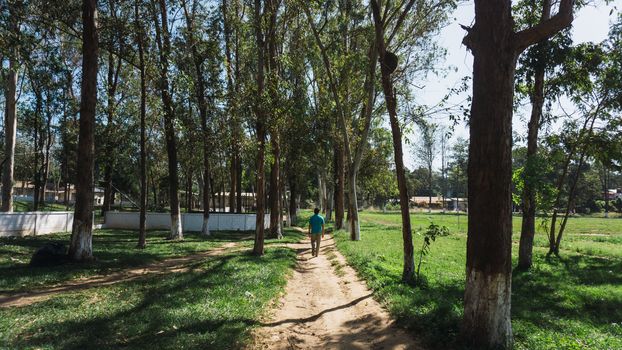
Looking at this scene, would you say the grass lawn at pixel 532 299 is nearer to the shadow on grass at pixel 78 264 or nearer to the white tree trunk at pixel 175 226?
the shadow on grass at pixel 78 264

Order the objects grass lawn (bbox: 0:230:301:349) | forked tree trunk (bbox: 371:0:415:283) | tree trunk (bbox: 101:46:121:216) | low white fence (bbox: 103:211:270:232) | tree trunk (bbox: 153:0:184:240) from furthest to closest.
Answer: low white fence (bbox: 103:211:270:232), tree trunk (bbox: 101:46:121:216), tree trunk (bbox: 153:0:184:240), forked tree trunk (bbox: 371:0:415:283), grass lawn (bbox: 0:230:301:349)

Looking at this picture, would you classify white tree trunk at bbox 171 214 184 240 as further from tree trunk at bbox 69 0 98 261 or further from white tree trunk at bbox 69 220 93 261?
white tree trunk at bbox 69 220 93 261

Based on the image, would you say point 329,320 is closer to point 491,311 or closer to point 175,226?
point 491,311

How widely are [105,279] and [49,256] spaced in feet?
8.28

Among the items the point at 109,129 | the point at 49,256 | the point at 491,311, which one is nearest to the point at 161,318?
the point at 491,311

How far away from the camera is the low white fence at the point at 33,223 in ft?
68.0

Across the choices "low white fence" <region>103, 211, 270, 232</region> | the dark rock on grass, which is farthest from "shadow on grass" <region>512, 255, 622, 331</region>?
"low white fence" <region>103, 211, 270, 232</region>

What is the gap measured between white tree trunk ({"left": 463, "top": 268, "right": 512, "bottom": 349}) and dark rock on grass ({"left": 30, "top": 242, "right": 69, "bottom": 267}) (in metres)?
11.7

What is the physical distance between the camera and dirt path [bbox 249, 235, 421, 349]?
729 cm

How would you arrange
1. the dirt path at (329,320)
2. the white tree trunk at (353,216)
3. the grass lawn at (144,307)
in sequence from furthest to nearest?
the white tree trunk at (353,216)
the dirt path at (329,320)
the grass lawn at (144,307)

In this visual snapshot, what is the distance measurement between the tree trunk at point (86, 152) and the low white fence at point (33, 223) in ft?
29.2

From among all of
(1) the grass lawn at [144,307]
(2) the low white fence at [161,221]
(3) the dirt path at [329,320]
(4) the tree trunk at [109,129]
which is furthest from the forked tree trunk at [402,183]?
(2) the low white fence at [161,221]

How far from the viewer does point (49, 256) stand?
524 inches

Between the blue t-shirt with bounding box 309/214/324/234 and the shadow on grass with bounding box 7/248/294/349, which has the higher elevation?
the blue t-shirt with bounding box 309/214/324/234
